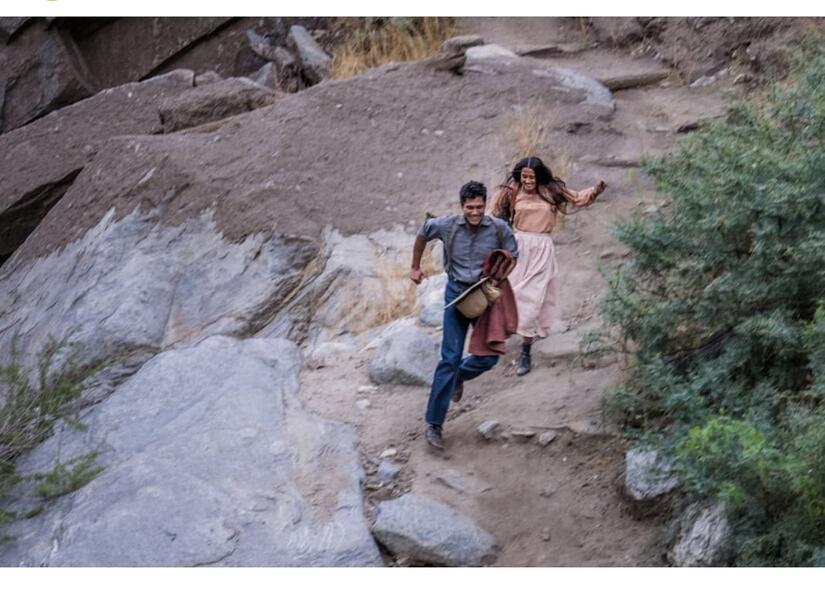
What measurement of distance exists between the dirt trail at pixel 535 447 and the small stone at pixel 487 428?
0.15 ft

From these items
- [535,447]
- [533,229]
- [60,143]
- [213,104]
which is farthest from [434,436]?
[60,143]

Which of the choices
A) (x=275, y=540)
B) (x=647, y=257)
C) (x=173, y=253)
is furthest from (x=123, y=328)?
(x=647, y=257)

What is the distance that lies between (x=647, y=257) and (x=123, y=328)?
12.7 ft

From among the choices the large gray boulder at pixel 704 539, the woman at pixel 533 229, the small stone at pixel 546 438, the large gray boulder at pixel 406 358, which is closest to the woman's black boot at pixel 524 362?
the woman at pixel 533 229

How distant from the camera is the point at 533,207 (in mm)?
8203

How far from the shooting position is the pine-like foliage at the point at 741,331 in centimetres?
604

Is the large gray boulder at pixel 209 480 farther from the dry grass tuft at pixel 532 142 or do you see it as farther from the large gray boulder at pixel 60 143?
the large gray boulder at pixel 60 143

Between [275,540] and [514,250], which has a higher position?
[514,250]

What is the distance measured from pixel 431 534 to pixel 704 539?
4.32 feet

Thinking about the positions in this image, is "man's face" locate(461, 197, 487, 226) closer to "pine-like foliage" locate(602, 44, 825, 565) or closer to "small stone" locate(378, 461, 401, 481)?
"pine-like foliage" locate(602, 44, 825, 565)

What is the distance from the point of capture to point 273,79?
14.4 m

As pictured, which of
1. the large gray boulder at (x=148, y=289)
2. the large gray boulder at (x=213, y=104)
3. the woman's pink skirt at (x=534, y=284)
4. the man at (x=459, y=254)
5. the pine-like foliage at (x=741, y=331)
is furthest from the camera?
the large gray boulder at (x=213, y=104)

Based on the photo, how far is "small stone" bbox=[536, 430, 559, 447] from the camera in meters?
7.34
